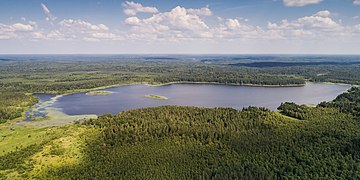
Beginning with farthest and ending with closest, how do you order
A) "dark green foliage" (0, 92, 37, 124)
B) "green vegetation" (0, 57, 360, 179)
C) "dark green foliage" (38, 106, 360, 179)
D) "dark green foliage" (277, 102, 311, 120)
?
"dark green foliage" (0, 92, 37, 124)
"dark green foliage" (277, 102, 311, 120)
"green vegetation" (0, 57, 360, 179)
"dark green foliage" (38, 106, 360, 179)

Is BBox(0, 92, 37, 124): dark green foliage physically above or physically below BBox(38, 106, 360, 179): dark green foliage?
below

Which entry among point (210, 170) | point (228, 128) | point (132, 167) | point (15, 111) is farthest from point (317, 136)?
point (15, 111)

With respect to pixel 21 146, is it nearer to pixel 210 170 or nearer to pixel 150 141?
pixel 150 141

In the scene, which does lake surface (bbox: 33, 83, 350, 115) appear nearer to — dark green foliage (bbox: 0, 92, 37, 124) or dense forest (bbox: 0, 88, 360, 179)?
dark green foliage (bbox: 0, 92, 37, 124)

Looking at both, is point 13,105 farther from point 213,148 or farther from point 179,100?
point 213,148

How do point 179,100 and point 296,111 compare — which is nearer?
point 296,111

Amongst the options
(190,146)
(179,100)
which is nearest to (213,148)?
(190,146)

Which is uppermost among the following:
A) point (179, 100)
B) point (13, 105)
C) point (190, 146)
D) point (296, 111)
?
point (296, 111)

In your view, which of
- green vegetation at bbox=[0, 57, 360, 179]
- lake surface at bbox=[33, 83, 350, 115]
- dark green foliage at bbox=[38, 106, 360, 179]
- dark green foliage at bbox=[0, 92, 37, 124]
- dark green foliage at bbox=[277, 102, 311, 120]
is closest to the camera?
dark green foliage at bbox=[38, 106, 360, 179]

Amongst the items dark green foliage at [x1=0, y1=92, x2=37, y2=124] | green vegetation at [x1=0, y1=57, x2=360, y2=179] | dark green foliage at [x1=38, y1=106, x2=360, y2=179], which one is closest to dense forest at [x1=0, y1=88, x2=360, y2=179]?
dark green foliage at [x1=38, y1=106, x2=360, y2=179]
